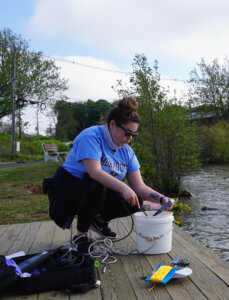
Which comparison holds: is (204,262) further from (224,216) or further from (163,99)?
(163,99)

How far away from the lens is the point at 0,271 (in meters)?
1.92

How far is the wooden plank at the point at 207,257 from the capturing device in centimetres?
214

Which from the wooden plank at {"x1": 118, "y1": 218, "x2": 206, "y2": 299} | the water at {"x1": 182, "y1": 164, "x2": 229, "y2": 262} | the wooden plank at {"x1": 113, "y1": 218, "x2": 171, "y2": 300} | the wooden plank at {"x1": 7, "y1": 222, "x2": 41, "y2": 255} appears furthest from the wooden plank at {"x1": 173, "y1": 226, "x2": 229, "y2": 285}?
the water at {"x1": 182, "y1": 164, "x2": 229, "y2": 262}

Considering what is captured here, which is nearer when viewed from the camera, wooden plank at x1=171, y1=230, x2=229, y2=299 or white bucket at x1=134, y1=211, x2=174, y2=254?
wooden plank at x1=171, y1=230, x2=229, y2=299

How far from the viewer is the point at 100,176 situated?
2.43m

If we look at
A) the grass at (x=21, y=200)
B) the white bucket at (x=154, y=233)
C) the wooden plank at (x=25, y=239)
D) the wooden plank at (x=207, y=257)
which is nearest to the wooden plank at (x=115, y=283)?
the white bucket at (x=154, y=233)

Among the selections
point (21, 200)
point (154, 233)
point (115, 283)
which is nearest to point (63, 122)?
point (21, 200)

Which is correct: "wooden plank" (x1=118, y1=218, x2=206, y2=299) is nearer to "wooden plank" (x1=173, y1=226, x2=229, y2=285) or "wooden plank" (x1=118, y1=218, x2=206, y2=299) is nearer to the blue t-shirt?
"wooden plank" (x1=173, y1=226, x2=229, y2=285)

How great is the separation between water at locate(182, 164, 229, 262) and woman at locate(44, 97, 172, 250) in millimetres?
2167

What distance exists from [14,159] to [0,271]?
1999cm

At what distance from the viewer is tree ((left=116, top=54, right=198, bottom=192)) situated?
26.9ft

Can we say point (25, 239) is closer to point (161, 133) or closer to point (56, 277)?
point (56, 277)

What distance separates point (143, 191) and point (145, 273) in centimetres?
73

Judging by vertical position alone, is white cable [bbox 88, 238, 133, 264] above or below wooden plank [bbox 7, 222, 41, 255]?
above
